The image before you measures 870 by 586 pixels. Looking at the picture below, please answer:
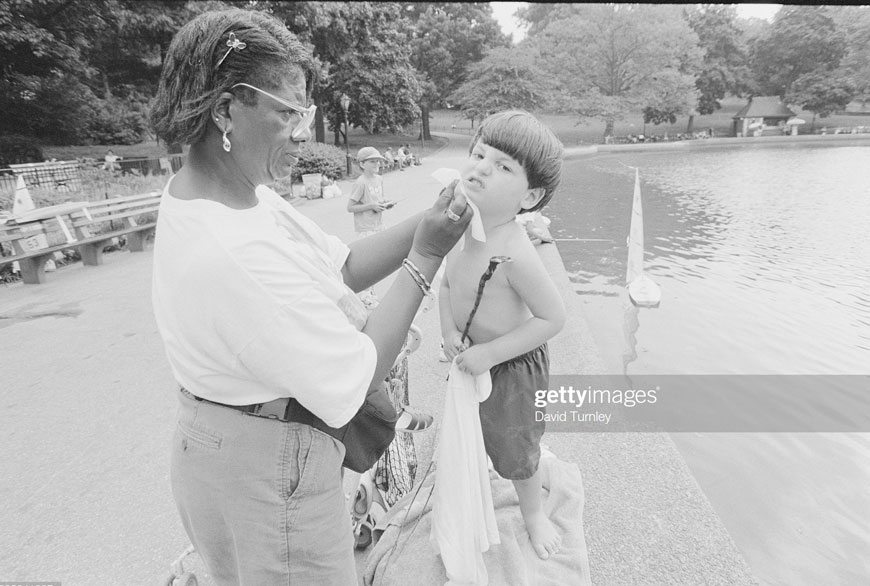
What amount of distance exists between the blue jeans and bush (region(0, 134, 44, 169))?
23430mm

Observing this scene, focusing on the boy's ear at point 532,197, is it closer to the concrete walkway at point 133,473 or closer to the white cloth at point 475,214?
the white cloth at point 475,214

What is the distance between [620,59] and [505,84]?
10.5 meters

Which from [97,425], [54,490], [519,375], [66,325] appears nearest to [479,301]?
[519,375]

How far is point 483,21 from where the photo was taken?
43.0 metres

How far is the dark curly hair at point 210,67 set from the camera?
0.98 meters

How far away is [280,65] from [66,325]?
5678 mm

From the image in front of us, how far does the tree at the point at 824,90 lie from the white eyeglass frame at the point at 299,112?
20133mm

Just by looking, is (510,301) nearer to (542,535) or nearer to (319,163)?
(542,535)

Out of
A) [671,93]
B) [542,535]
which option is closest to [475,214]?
[542,535]

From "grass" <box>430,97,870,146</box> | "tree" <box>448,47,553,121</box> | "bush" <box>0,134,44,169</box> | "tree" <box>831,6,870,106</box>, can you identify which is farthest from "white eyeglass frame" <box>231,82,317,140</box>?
"grass" <box>430,97,870,146</box>

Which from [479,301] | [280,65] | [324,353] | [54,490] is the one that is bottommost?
[54,490]

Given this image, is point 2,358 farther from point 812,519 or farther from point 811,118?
point 811,118

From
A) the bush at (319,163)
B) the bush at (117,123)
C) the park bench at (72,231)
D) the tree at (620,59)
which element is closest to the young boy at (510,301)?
the park bench at (72,231)

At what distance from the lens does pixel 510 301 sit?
6.01 feet
